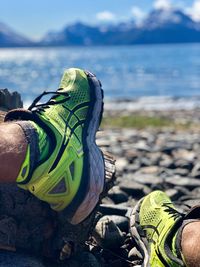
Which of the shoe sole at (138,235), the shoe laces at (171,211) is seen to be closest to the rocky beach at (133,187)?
the shoe sole at (138,235)

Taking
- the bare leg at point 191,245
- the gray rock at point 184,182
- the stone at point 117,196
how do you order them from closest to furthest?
the bare leg at point 191,245 → the stone at point 117,196 → the gray rock at point 184,182

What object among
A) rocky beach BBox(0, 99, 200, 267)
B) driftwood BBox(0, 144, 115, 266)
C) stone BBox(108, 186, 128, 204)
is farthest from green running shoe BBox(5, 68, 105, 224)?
stone BBox(108, 186, 128, 204)

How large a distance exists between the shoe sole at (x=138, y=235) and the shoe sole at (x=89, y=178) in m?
0.41

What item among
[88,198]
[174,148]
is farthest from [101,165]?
[174,148]

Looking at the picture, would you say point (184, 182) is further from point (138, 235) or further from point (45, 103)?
point (45, 103)

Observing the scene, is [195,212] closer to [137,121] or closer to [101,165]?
[101,165]

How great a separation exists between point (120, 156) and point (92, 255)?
5561 millimetres

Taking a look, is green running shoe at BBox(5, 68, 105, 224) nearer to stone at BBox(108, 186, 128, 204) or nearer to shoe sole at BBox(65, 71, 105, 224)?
shoe sole at BBox(65, 71, 105, 224)

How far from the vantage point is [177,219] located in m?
3.04

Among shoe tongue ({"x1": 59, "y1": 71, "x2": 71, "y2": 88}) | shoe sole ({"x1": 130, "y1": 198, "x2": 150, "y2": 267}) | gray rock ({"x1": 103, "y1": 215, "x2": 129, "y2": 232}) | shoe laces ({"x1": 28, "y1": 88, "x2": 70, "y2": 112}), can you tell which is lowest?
gray rock ({"x1": 103, "y1": 215, "x2": 129, "y2": 232})

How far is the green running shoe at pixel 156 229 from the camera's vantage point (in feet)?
9.63

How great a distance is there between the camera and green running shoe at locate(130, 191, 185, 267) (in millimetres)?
2936

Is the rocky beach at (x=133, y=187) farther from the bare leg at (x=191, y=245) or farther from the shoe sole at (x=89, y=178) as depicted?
the bare leg at (x=191, y=245)

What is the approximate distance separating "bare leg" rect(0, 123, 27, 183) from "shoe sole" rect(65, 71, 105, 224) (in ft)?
1.37
